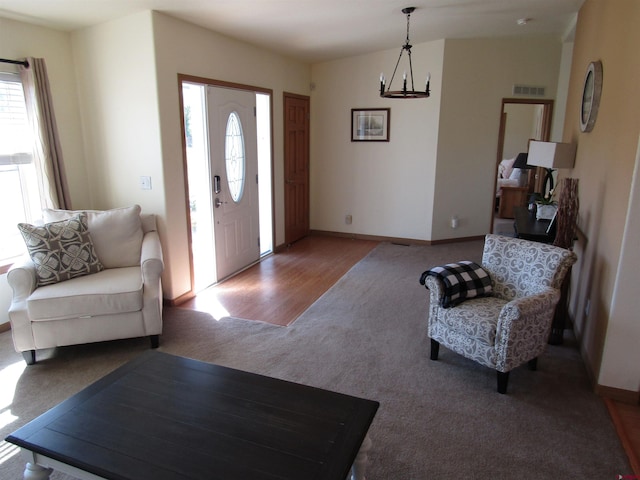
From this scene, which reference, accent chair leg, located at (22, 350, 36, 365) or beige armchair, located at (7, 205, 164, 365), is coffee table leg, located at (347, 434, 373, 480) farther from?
accent chair leg, located at (22, 350, 36, 365)

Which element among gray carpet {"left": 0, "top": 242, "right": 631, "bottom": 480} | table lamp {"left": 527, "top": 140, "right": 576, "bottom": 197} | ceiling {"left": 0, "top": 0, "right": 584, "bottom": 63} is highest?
ceiling {"left": 0, "top": 0, "right": 584, "bottom": 63}

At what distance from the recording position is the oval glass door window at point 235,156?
4.67m

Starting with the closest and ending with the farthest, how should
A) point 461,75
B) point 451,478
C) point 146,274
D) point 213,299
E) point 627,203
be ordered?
1. point 451,478
2. point 627,203
3. point 146,274
4. point 213,299
5. point 461,75

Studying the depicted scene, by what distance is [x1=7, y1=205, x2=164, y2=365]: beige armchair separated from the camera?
302 cm

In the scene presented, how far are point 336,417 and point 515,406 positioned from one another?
1.39 meters

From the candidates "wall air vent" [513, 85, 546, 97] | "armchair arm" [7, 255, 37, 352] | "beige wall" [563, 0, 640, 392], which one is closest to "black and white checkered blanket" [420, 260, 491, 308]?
"beige wall" [563, 0, 640, 392]

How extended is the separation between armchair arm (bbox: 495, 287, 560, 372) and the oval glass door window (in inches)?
126

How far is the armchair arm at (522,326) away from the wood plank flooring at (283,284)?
5.81 ft

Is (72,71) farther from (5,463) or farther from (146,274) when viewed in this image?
(5,463)

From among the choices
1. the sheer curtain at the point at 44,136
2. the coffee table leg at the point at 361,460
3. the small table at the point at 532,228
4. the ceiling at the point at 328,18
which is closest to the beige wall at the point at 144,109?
the ceiling at the point at 328,18

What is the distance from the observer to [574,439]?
2324mm

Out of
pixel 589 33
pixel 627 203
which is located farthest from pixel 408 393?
pixel 589 33

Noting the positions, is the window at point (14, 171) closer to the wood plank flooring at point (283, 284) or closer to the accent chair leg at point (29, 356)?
the accent chair leg at point (29, 356)

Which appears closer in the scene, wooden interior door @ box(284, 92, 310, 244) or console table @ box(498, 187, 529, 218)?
wooden interior door @ box(284, 92, 310, 244)
